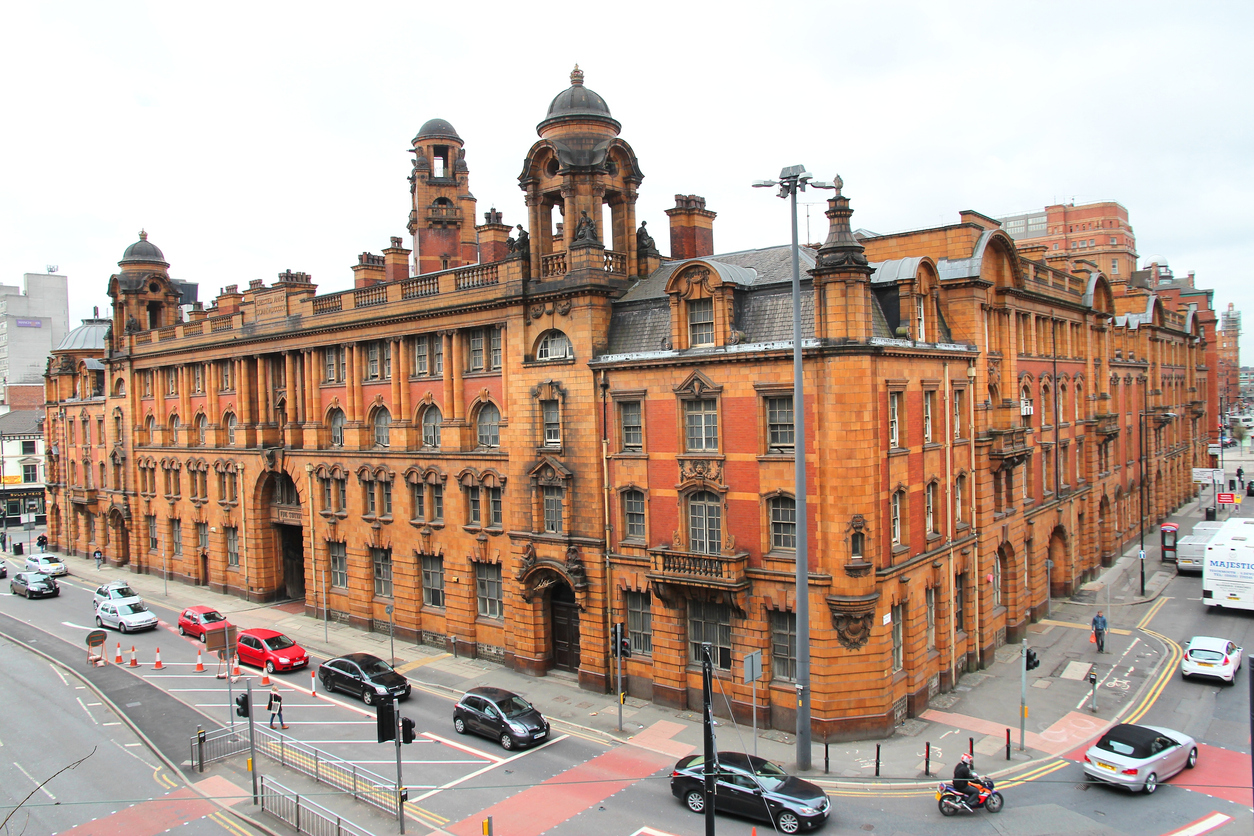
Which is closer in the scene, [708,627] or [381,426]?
Result: [708,627]

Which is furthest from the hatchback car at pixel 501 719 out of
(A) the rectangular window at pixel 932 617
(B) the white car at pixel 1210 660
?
(B) the white car at pixel 1210 660

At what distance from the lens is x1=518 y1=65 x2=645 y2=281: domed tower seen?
33.7 m

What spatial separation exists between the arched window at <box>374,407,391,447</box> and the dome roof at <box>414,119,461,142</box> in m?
19.3

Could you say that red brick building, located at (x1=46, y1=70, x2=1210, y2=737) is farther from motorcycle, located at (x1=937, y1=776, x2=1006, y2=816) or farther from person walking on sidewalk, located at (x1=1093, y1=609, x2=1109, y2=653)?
motorcycle, located at (x1=937, y1=776, x2=1006, y2=816)

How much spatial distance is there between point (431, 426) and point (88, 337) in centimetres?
4907

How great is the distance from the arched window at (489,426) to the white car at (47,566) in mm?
43174

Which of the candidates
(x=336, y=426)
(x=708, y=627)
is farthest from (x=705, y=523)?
(x=336, y=426)

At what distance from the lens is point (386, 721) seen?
20047 mm

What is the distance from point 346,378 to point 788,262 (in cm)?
2468

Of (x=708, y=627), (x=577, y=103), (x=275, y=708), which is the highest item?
(x=577, y=103)

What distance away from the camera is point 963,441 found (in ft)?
108

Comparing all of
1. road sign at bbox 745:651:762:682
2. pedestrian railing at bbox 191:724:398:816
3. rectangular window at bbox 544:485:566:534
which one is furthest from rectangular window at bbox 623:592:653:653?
pedestrian railing at bbox 191:724:398:816

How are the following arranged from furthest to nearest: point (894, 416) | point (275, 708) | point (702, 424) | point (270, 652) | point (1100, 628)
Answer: point (270, 652)
point (1100, 628)
point (275, 708)
point (702, 424)
point (894, 416)

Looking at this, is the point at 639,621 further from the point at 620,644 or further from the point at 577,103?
the point at 577,103
